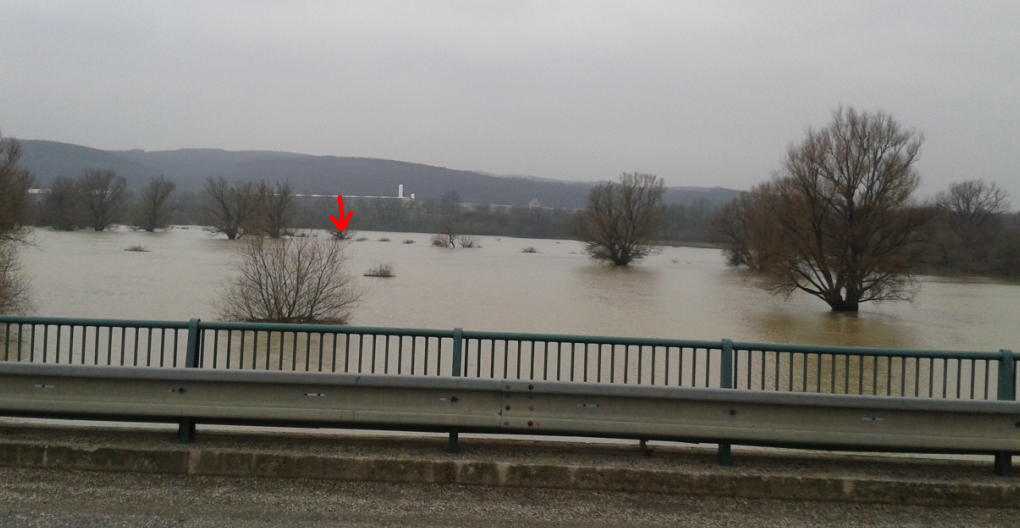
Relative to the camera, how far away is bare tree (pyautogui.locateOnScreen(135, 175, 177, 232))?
4409 inches

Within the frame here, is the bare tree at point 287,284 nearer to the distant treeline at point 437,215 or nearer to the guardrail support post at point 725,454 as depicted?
the guardrail support post at point 725,454

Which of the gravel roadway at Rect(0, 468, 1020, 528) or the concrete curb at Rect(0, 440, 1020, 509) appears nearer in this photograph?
the gravel roadway at Rect(0, 468, 1020, 528)

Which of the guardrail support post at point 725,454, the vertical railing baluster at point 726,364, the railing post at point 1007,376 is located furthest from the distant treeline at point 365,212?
the railing post at point 1007,376

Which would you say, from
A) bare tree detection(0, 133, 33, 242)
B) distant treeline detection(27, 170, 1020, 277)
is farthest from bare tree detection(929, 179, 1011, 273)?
bare tree detection(0, 133, 33, 242)

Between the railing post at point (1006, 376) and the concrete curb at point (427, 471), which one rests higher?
the railing post at point (1006, 376)

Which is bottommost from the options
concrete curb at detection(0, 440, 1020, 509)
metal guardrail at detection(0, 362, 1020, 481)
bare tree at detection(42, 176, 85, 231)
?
concrete curb at detection(0, 440, 1020, 509)

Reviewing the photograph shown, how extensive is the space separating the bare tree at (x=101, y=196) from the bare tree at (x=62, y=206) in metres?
1.04

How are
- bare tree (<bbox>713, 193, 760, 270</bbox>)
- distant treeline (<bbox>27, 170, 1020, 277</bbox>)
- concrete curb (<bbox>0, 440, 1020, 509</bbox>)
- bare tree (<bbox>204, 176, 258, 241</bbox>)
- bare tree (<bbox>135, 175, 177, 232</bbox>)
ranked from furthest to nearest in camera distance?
bare tree (<bbox>135, 175, 177, 232</bbox>), bare tree (<bbox>204, 176, 258, 241</bbox>), bare tree (<bbox>713, 193, 760, 270</bbox>), distant treeline (<bbox>27, 170, 1020, 277</bbox>), concrete curb (<bbox>0, 440, 1020, 509</bbox>)

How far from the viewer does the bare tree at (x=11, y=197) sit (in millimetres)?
27062

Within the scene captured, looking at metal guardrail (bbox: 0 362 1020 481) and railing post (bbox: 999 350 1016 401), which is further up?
railing post (bbox: 999 350 1016 401)

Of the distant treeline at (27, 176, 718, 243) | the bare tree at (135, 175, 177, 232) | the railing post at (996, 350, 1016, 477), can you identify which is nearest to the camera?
the railing post at (996, 350, 1016, 477)

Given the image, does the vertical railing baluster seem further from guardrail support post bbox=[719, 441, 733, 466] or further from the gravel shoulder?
guardrail support post bbox=[719, 441, 733, 466]

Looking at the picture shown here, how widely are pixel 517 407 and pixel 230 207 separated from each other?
95932 mm

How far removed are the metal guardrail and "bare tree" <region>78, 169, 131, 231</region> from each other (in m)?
111
